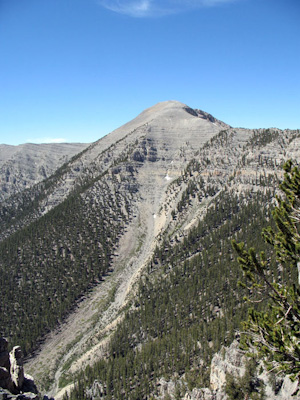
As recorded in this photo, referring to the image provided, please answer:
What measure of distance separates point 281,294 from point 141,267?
91786 millimetres

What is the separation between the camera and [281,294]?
1449 centimetres

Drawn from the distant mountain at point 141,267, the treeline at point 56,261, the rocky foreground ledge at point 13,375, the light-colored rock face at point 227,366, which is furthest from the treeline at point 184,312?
the rocky foreground ledge at point 13,375

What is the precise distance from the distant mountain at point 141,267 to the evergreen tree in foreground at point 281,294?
23.4 m

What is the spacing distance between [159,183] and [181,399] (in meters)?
132

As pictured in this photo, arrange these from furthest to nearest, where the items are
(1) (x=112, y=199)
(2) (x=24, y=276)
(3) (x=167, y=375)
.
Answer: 1. (1) (x=112, y=199)
2. (2) (x=24, y=276)
3. (3) (x=167, y=375)

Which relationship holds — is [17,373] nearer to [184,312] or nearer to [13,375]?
[13,375]

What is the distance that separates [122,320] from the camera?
253ft

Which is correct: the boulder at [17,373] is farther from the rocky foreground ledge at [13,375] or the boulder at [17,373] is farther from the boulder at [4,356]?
the boulder at [4,356]

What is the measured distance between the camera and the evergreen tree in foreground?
45.0ft

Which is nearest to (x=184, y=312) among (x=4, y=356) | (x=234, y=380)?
(x=234, y=380)

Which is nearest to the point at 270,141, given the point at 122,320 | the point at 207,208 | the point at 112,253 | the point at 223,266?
the point at 207,208

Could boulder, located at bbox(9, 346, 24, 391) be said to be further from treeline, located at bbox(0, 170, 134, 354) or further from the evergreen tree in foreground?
treeline, located at bbox(0, 170, 134, 354)

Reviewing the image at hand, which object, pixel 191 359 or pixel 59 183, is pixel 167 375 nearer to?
pixel 191 359

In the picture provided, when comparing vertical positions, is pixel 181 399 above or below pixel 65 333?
above
